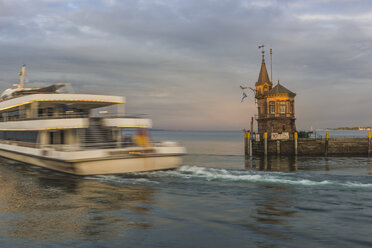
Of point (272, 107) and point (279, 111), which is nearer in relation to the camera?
point (279, 111)

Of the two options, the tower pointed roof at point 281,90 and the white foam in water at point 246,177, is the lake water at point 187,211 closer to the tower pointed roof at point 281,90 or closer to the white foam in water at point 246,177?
the white foam in water at point 246,177

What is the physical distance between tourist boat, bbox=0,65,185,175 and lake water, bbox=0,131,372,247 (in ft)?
3.05

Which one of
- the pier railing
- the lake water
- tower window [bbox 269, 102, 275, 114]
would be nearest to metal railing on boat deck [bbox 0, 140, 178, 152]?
the lake water

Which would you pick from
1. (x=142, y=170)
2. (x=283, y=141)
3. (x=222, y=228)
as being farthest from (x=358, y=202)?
(x=283, y=141)

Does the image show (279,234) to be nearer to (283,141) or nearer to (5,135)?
(5,135)

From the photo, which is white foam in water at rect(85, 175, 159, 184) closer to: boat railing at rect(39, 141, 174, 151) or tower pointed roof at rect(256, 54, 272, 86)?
boat railing at rect(39, 141, 174, 151)

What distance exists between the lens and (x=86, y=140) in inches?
820

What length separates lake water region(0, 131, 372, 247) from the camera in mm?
8297

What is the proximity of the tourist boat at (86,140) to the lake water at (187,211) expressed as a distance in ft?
3.05

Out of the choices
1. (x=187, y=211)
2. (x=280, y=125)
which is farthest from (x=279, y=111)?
(x=187, y=211)

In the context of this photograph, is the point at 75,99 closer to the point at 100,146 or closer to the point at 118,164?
the point at 100,146

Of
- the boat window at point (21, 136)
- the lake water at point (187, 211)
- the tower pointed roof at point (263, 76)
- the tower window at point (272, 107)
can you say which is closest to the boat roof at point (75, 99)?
the boat window at point (21, 136)

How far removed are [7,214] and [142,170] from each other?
826 cm

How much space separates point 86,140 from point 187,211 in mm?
12129
